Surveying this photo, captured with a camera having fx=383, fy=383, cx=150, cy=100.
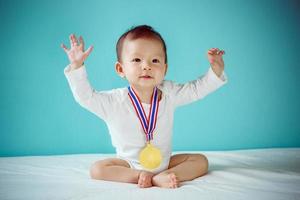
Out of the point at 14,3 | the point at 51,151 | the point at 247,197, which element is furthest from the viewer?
the point at 51,151

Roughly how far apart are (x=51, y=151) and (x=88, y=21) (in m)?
0.73

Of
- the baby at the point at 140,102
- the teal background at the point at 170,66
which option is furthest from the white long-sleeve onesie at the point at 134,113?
the teal background at the point at 170,66

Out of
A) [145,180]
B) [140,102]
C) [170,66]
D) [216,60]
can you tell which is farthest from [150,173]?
[170,66]

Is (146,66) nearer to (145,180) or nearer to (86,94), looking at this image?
(86,94)

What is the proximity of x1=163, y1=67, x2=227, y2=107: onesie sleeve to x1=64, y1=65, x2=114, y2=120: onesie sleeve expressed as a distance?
9.7 inches

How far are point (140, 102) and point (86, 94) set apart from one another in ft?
0.71

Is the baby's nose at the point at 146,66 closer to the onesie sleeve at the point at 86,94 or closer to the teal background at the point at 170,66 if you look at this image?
the onesie sleeve at the point at 86,94

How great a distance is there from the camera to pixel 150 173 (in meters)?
1.30

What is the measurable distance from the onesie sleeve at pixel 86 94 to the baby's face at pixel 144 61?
0.13 meters

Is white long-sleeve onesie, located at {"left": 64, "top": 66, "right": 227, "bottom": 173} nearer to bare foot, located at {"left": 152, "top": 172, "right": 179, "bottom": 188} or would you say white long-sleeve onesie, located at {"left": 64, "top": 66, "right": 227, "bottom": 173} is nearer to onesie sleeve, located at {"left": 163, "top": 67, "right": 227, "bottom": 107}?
onesie sleeve, located at {"left": 163, "top": 67, "right": 227, "bottom": 107}

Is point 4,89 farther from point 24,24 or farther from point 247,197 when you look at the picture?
point 247,197

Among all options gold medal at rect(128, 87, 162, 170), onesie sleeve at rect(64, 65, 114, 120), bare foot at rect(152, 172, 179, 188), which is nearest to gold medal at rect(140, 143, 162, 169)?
gold medal at rect(128, 87, 162, 170)

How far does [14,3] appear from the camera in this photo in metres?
1.96

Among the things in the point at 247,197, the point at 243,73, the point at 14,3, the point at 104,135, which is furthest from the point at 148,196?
the point at 14,3
